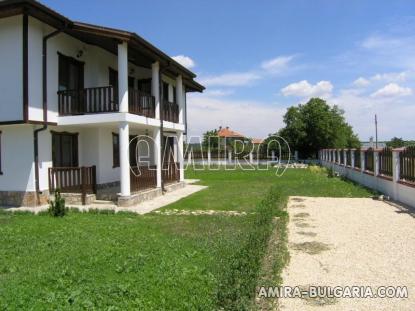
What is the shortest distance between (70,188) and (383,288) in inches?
401

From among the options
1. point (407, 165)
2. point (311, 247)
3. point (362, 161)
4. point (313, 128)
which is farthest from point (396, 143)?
point (311, 247)

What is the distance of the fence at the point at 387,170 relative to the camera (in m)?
11.1

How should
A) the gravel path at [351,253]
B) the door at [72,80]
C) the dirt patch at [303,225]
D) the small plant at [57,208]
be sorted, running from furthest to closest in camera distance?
the door at [72,80] → the small plant at [57,208] → the dirt patch at [303,225] → the gravel path at [351,253]

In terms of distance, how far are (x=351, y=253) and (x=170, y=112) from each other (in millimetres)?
11589

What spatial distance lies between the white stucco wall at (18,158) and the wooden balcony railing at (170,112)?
547 cm

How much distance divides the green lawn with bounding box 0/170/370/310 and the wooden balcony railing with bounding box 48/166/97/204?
2.22 metres

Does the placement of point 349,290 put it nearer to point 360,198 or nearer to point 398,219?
point 398,219

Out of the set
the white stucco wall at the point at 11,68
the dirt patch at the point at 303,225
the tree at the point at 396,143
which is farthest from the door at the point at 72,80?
the tree at the point at 396,143

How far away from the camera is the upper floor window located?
40.4 feet

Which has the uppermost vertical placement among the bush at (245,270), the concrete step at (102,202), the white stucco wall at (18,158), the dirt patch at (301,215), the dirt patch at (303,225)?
the white stucco wall at (18,158)

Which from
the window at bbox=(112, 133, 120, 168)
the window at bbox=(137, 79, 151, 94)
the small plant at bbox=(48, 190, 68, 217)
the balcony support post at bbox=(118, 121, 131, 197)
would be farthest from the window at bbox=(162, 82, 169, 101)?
the small plant at bbox=(48, 190, 68, 217)

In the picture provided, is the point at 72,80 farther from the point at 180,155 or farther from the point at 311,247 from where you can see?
the point at 311,247

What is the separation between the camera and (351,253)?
243 inches

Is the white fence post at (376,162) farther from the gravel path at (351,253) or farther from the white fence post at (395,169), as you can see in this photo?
the gravel path at (351,253)
